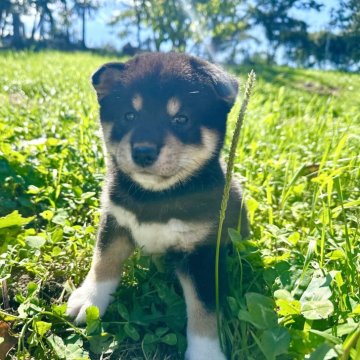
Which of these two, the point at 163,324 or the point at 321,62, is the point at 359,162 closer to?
the point at 321,62

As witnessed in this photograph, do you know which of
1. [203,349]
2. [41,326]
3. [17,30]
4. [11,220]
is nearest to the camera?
[41,326]

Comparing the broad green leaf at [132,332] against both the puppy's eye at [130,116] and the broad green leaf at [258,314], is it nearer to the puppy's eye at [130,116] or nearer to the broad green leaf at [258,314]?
the broad green leaf at [258,314]

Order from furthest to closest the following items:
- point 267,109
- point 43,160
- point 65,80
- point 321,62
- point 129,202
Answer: point 65,80
point 267,109
point 321,62
point 43,160
point 129,202

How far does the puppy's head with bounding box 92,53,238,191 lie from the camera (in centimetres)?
213

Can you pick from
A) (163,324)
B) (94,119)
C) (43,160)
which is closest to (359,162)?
(163,324)

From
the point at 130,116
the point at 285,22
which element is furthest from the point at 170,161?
the point at 285,22

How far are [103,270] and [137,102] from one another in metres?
0.86

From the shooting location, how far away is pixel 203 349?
Result: 1902 millimetres

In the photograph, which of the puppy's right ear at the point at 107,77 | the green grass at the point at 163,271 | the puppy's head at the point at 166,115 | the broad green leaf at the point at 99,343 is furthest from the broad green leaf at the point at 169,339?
the puppy's right ear at the point at 107,77

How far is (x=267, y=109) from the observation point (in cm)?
624

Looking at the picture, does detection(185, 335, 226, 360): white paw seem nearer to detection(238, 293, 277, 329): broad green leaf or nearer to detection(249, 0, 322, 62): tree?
detection(238, 293, 277, 329): broad green leaf

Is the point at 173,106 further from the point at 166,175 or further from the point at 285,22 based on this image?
the point at 285,22

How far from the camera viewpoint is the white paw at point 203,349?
1.90 m

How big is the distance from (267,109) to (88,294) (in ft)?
15.2
